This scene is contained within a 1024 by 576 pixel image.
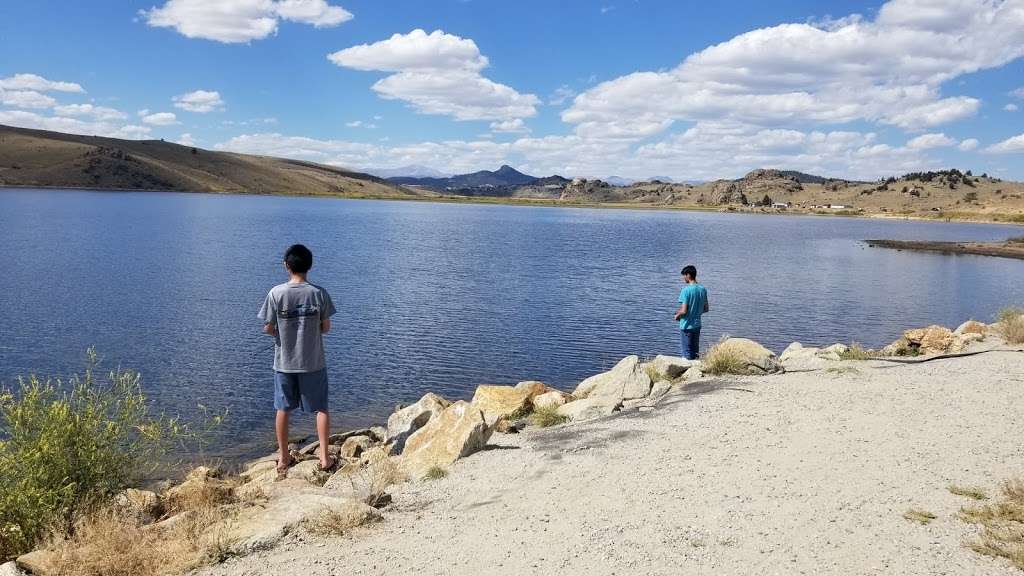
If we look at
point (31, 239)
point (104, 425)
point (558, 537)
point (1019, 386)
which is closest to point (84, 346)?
point (104, 425)

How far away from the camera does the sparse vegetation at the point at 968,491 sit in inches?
Result: 290

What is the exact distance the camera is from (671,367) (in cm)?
1481

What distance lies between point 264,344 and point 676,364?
46.3 feet

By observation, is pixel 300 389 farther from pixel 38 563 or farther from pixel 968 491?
pixel 968 491

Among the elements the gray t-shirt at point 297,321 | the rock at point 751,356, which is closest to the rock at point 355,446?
the gray t-shirt at point 297,321

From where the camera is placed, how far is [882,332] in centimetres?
2950

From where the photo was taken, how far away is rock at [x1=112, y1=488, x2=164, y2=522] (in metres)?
7.52

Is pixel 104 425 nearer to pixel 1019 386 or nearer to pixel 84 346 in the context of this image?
pixel 1019 386

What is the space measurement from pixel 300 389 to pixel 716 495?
5052 millimetres

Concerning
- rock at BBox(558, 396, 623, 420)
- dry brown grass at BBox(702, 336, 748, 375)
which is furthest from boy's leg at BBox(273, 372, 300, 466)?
dry brown grass at BBox(702, 336, 748, 375)

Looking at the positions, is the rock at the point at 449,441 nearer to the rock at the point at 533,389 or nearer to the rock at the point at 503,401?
the rock at the point at 503,401

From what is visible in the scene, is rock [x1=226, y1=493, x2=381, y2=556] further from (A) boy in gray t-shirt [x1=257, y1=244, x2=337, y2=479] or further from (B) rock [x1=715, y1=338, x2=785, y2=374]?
(B) rock [x1=715, y1=338, x2=785, y2=374]

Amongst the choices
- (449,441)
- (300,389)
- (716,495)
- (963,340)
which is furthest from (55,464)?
(963,340)

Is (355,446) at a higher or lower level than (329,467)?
lower
